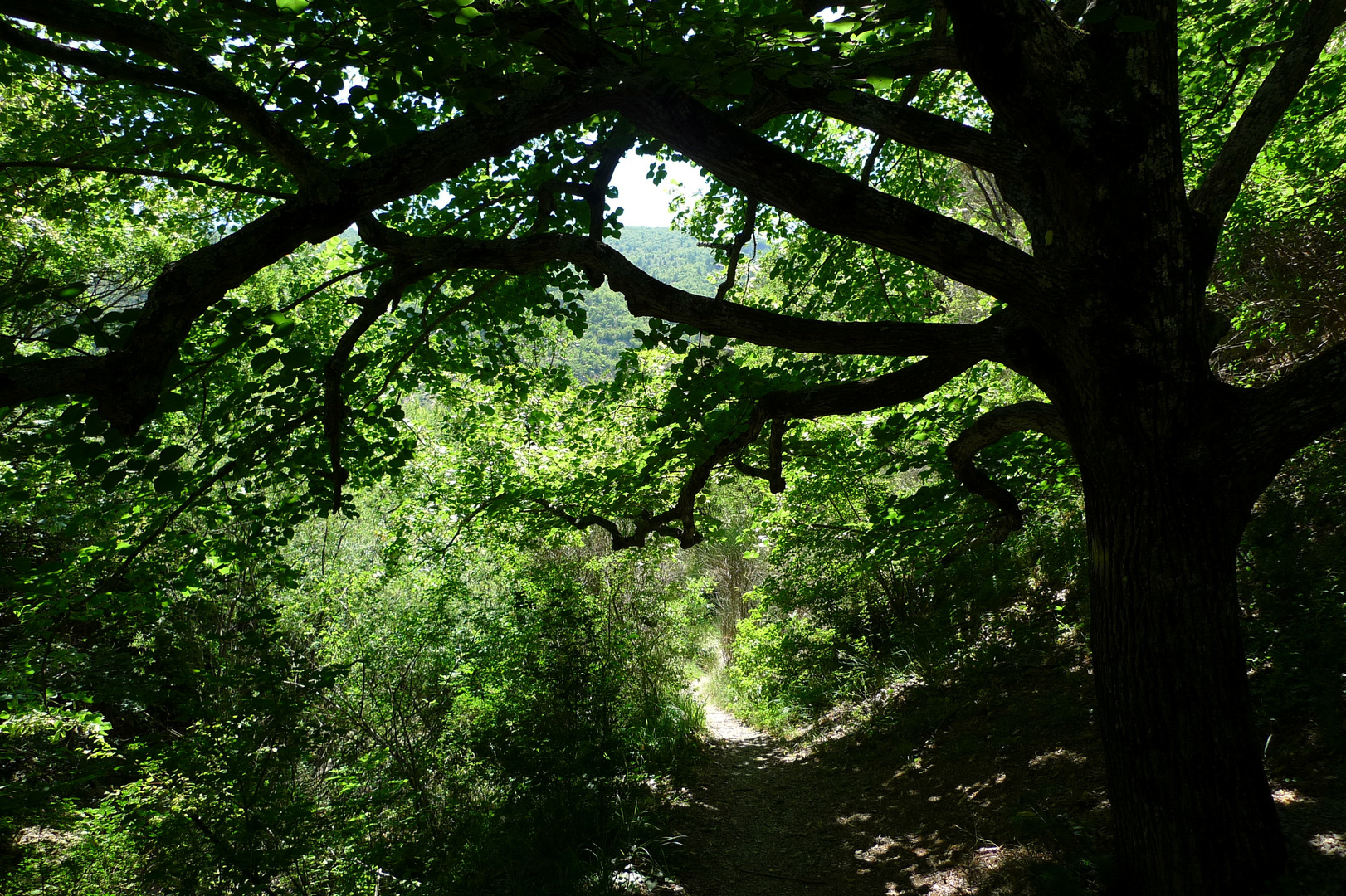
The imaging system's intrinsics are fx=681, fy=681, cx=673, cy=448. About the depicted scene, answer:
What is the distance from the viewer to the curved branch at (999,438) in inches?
136

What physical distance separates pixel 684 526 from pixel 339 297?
536 centimetres

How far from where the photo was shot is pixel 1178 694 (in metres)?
2.70

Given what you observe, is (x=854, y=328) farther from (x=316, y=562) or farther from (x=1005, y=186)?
(x=316, y=562)

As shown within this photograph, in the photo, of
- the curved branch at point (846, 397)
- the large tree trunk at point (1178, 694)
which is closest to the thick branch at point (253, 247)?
the curved branch at point (846, 397)

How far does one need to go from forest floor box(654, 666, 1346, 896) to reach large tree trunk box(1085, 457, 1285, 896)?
223 millimetres

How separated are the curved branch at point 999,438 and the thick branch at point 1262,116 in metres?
0.99

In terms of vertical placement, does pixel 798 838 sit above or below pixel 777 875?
above

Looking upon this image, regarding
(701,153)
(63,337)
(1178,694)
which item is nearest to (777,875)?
(1178,694)

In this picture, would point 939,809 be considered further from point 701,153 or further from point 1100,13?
point 1100,13

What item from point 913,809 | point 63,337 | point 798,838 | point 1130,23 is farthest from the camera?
point 798,838

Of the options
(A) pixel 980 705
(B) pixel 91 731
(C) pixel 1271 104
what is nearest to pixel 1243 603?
(A) pixel 980 705

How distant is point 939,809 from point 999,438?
3.46 m

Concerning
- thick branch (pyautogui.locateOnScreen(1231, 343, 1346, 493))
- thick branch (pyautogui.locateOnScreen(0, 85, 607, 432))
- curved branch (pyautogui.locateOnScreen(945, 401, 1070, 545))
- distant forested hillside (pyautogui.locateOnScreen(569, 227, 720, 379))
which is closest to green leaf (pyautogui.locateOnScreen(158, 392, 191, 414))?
thick branch (pyautogui.locateOnScreen(0, 85, 607, 432))

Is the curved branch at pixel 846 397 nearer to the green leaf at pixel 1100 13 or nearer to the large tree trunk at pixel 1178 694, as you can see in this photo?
the large tree trunk at pixel 1178 694
